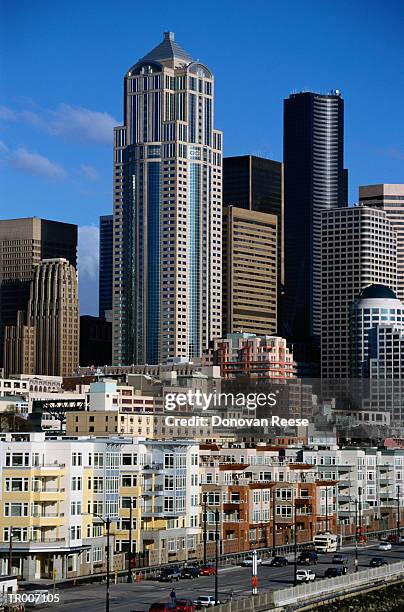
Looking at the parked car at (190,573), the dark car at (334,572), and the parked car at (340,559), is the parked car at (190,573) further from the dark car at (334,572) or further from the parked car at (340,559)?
the parked car at (340,559)

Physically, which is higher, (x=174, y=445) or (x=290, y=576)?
(x=174, y=445)

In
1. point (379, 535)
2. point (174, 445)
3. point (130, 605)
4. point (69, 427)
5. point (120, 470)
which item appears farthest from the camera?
point (69, 427)

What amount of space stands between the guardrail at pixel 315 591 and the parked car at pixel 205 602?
158cm

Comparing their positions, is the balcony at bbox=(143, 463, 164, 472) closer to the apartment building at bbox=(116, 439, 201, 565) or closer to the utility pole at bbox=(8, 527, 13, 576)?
the apartment building at bbox=(116, 439, 201, 565)

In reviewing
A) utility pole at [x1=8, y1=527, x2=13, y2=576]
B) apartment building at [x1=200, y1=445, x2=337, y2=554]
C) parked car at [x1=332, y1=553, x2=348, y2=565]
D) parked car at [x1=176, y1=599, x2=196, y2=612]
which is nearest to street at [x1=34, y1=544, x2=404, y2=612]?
parked car at [x1=332, y1=553, x2=348, y2=565]

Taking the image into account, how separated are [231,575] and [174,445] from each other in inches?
720

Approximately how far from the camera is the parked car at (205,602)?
74.9 m

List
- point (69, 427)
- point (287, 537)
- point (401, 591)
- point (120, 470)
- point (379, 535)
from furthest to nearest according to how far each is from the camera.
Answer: point (69, 427) < point (379, 535) < point (287, 537) < point (120, 470) < point (401, 591)

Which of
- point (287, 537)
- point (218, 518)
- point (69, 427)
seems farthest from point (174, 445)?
point (69, 427)

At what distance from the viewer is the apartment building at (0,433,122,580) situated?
296 ft

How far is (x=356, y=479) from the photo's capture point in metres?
139

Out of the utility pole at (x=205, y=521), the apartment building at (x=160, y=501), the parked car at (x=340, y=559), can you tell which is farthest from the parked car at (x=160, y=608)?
the parked car at (x=340, y=559)

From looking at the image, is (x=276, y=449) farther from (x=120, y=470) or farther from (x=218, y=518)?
(x=120, y=470)

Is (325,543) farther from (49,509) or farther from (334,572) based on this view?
(49,509)
